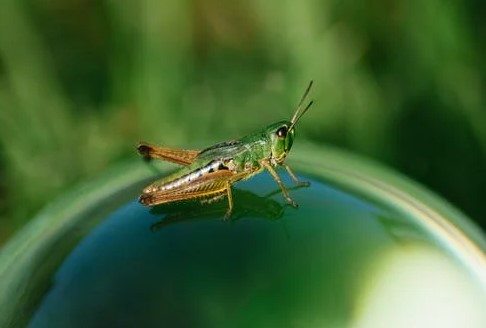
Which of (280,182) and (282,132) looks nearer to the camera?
(280,182)

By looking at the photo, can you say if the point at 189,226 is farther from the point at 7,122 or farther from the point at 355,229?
the point at 7,122

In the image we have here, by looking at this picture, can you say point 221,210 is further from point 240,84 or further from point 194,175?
point 240,84

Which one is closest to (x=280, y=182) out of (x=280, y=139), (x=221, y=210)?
(x=221, y=210)

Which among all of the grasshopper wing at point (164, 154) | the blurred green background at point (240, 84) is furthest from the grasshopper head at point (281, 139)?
the blurred green background at point (240, 84)

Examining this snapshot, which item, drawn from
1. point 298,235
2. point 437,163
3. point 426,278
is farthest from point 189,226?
point 437,163

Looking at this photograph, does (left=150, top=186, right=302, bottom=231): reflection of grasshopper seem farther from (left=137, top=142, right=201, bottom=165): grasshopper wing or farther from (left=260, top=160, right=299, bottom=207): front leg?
(left=137, top=142, right=201, bottom=165): grasshopper wing

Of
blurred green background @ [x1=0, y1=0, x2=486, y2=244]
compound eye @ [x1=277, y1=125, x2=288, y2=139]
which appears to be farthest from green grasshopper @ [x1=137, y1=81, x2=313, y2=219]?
blurred green background @ [x1=0, y1=0, x2=486, y2=244]

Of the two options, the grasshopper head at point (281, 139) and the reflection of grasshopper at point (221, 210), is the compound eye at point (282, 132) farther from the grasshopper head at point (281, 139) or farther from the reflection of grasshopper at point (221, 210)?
the reflection of grasshopper at point (221, 210)
